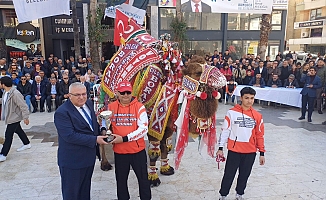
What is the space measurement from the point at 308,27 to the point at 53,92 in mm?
29601

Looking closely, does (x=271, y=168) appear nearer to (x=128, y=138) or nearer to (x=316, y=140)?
(x=316, y=140)

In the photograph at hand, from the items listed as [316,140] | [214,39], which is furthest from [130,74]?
[214,39]

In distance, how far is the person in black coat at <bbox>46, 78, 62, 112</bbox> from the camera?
327 inches

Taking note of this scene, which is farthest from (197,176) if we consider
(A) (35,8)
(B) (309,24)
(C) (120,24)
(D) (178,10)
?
(B) (309,24)

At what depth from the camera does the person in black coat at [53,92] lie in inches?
327

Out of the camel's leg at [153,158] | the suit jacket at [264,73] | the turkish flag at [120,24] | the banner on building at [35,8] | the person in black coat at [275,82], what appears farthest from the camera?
the suit jacket at [264,73]

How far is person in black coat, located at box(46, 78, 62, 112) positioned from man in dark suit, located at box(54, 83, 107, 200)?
608 cm

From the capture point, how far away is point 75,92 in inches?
101

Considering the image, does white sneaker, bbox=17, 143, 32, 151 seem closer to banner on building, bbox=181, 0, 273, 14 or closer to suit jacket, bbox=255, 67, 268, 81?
suit jacket, bbox=255, 67, 268, 81

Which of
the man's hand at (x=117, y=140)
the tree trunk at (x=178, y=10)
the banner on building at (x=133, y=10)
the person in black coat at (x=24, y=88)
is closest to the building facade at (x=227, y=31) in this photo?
the tree trunk at (x=178, y=10)

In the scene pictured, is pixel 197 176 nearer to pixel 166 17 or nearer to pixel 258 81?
pixel 258 81

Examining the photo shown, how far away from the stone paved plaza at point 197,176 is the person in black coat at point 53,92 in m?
2.55

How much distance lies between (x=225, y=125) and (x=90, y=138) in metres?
1.49

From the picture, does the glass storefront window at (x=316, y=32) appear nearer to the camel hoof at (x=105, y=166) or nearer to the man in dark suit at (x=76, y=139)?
the camel hoof at (x=105, y=166)
